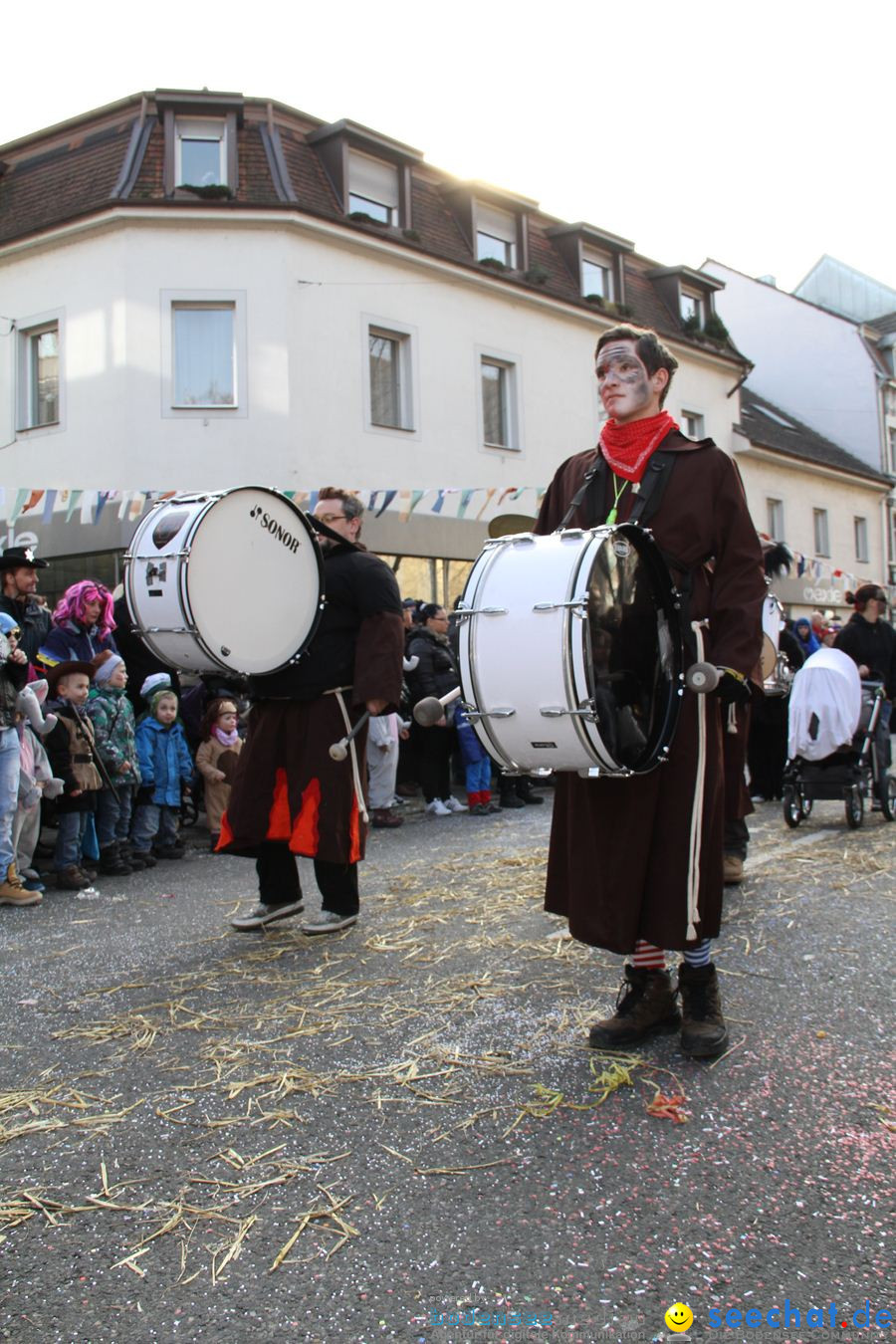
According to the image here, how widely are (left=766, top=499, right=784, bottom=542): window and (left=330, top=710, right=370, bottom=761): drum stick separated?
26.4 metres

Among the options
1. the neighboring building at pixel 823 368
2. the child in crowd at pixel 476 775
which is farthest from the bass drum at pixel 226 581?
the neighboring building at pixel 823 368

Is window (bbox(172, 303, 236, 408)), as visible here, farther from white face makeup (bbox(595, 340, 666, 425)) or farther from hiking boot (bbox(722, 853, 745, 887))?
white face makeup (bbox(595, 340, 666, 425))

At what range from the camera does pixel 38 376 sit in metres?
18.5

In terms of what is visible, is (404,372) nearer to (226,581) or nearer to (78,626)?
(78,626)

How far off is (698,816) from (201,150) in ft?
57.6

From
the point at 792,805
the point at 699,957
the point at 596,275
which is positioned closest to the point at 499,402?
the point at 596,275

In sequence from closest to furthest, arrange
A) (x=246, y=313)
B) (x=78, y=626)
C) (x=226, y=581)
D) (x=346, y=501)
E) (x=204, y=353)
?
(x=226, y=581)
(x=346, y=501)
(x=78, y=626)
(x=246, y=313)
(x=204, y=353)

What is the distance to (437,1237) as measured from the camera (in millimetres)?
2584

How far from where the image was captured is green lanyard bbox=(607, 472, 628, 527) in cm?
383

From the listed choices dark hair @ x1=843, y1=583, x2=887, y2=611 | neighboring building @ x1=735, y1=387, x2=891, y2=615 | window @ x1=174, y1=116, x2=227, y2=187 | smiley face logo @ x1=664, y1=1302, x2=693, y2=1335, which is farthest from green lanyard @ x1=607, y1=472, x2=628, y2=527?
neighboring building @ x1=735, y1=387, x2=891, y2=615

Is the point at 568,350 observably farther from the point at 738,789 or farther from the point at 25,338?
the point at 738,789

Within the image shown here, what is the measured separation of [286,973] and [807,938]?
2285 mm

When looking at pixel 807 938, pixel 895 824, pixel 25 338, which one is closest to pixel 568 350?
pixel 25 338

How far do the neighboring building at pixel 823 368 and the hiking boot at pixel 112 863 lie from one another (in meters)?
31.0
